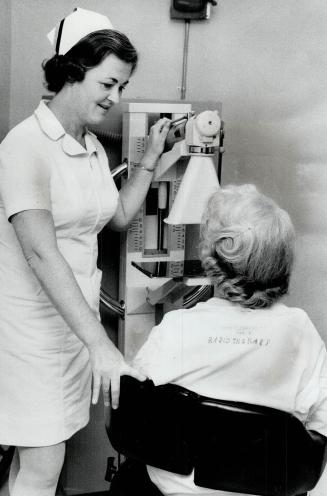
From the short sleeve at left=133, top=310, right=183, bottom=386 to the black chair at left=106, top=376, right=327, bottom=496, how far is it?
4 centimetres

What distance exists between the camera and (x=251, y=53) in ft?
7.97

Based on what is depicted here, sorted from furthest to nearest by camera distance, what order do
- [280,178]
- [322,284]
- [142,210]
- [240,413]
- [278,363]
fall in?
[142,210] < [280,178] < [322,284] < [278,363] < [240,413]

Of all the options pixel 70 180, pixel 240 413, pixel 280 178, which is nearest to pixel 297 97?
pixel 280 178

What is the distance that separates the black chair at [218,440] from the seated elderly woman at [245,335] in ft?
0.21

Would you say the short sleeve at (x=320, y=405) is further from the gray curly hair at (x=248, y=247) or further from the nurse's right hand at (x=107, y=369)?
the nurse's right hand at (x=107, y=369)

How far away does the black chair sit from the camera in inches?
52.1

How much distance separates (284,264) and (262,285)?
7cm

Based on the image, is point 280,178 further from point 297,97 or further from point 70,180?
point 70,180

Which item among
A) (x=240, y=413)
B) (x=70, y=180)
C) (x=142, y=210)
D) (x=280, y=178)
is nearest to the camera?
(x=240, y=413)

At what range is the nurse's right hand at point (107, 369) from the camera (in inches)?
56.4

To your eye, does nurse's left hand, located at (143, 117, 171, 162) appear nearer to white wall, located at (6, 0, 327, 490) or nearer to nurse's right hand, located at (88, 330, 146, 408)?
white wall, located at (6, 0, 327, 490)

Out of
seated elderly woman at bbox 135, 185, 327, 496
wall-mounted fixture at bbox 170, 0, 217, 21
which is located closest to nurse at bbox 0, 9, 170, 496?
seated elderly woman at bbox 135, 185, 327, 496

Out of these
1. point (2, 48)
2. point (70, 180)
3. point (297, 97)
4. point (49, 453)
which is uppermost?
point (2, 48)

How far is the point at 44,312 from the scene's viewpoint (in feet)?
6.11
